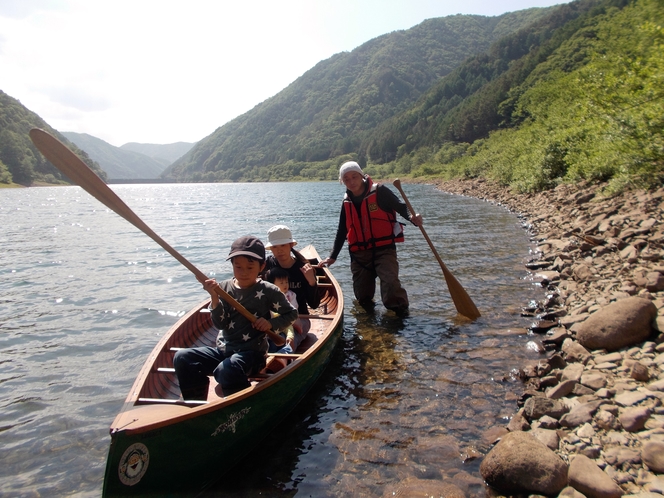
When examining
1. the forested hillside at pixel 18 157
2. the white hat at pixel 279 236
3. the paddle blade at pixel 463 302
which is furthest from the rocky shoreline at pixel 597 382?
the forested hillside at pixel 18 157

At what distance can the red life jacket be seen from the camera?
782cm

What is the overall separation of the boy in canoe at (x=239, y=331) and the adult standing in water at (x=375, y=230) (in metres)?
3.24

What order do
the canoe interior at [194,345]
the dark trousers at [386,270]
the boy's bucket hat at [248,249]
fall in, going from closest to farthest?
1. the boy's bucket hat at [248,249]
2. the canoe interior at [194,345]
3. the dark trousers at [386,270]

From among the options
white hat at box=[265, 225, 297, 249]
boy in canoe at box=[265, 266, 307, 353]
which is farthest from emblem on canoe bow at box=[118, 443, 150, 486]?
white hat at box=[265, 225, 297, 249]

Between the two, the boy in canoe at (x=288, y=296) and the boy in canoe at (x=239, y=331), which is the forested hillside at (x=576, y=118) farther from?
the boy in canoe at (x=239, y=331)

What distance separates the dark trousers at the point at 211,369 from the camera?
4234mm

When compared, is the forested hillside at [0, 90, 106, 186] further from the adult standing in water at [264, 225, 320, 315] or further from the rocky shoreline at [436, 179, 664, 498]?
the rocky shoreline at [436, 179, 664, 498]

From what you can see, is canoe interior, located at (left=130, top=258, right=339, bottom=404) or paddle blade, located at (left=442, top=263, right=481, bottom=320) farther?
paddle blade, located at (left=442, top=263, right=481, bottom=320)

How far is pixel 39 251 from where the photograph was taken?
1675 centimetres

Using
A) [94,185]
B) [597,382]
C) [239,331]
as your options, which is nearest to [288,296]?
[239,331]

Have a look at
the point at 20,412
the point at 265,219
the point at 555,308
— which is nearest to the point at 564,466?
the point at 555,308

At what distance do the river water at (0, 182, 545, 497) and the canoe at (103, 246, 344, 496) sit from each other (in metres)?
0.28

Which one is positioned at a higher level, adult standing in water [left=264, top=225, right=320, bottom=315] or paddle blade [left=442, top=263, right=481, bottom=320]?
adult standing in water [left=264, top=225, right=320, bottom=315]

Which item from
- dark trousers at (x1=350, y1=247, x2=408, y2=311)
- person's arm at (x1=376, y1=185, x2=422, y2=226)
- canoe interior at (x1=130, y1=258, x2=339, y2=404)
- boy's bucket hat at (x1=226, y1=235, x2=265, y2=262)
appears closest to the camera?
boy's bucket hat at (x1=226, y1=235, x2=265, y2=262)
